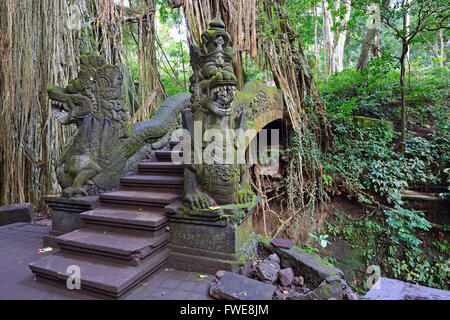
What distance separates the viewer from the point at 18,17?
13.2 feet

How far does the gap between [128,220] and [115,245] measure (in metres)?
0.29

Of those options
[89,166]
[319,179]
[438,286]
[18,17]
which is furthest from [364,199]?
[18,17]

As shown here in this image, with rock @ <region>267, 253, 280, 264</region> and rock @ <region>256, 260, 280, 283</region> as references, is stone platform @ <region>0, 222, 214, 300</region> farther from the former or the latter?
rock @ <region>267, 253, 280, 264</region>

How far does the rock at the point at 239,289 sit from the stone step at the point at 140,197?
105 centimetres

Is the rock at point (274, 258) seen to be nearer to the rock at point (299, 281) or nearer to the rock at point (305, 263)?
the rock at point (305, 263)

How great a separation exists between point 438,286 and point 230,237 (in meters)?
Answer: 4.56

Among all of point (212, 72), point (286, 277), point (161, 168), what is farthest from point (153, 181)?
point (286, 277)

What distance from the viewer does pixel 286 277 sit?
249cm

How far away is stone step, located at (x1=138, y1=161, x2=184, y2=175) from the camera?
320 cm

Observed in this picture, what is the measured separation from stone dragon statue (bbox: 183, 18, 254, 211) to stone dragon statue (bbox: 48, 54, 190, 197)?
116cm

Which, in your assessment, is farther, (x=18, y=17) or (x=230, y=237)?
(x=18, y=17)
